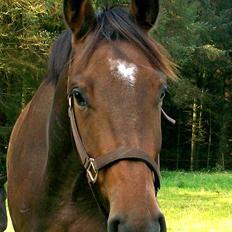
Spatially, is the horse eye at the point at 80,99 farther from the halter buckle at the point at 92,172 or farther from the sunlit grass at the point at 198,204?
the sunlit grass at the point at 198,204

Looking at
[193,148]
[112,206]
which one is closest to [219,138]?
[193,148]

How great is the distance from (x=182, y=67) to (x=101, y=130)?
2240 cm

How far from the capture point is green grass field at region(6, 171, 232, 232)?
872 cm

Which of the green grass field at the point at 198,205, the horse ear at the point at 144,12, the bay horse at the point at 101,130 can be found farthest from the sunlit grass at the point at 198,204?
the horse ear at the point at 144,12

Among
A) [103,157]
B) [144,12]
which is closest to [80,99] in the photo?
[103,157]

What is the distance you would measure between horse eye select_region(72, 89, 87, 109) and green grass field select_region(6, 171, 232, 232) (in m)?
5.25

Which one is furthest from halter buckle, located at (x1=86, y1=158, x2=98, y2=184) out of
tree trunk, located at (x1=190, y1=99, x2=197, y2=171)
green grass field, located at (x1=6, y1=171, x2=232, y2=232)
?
tree trunk, located at (x1=190, y1=99, x2=197, y2=171)

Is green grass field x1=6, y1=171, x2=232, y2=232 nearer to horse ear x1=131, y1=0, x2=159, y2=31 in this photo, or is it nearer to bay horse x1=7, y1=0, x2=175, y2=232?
bay horse x1=7, y1=0, x2=175, y2=232

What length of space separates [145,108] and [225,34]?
23084 millimetres

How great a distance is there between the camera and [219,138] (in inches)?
1101

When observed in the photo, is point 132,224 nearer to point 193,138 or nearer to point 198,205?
point 198,205

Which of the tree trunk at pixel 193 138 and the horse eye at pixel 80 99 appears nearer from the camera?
the horse eye at pixel 80 99

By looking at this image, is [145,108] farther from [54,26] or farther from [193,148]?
[193,148]

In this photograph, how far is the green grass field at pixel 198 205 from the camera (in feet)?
28.6
